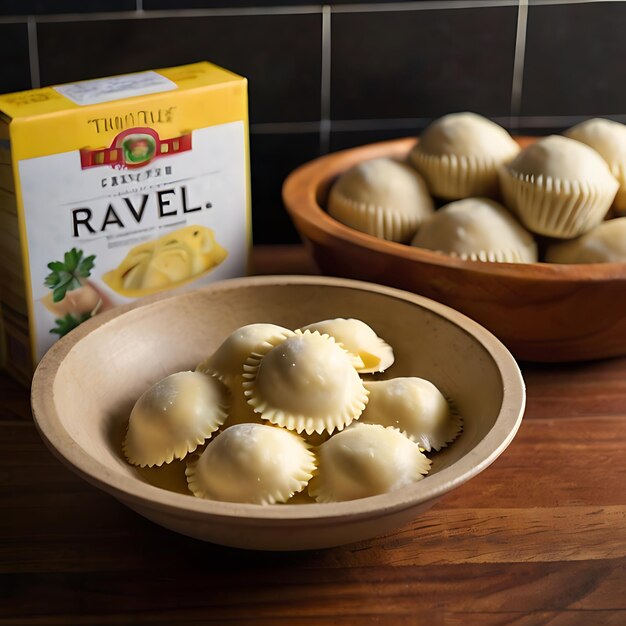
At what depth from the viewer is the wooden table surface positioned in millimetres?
620

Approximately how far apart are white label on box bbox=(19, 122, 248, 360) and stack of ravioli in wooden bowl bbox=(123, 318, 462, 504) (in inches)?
7.1

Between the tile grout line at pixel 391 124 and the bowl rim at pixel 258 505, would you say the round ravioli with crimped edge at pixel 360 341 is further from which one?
the tile grout line at pixel 391 124

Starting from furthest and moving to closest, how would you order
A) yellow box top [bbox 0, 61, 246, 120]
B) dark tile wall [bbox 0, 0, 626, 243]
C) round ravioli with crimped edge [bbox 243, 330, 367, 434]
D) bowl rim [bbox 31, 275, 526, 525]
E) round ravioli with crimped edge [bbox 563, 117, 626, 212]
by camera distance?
dark tile wall [bbox 0, 0, 626, 243], round ravioli with crimped edge [bbox 563, 117, 626, 212], yellow box top [bbox 0, 61, 246, 120], round ravioli with crimped edge [bbox 243, 330, 367, 434], bowl rim [bbox 31, 275, 526, 525]

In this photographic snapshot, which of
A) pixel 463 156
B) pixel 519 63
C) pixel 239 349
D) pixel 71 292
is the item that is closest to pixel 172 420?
pixel 239 349

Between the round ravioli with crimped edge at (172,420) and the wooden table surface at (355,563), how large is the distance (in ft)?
0.22

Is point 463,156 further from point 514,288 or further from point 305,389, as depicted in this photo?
point 305,389

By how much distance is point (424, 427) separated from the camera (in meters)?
0.69

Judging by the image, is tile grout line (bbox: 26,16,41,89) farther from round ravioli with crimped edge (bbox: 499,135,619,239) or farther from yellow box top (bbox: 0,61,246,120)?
round ravioli with crimped edge (bbox: 499,135,619,239)

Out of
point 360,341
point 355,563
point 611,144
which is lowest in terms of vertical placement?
point 355,563

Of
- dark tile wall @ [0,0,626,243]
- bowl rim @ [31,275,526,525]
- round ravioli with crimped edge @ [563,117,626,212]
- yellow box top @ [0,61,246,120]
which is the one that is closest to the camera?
bowl rim @ [31,275,526,525]

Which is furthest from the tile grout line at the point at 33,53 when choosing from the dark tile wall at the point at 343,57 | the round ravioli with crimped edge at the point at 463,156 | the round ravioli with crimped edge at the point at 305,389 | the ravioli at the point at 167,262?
the round ravioli with crimped edge at the point at 305,389

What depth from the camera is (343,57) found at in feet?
3.57

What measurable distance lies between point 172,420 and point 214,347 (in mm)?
172

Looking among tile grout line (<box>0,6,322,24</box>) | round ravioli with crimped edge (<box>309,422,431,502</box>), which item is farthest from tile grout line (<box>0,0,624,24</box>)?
round ravioli with crimped edge (<box>309,422,431,502</box>)
